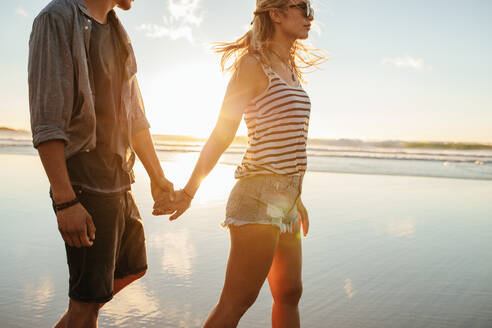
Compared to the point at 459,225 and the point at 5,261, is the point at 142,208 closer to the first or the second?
the point at 5,261

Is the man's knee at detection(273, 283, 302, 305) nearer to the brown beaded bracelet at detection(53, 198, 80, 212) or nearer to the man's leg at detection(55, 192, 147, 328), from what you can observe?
the man's leg at detection(55, 192, 147, 328)

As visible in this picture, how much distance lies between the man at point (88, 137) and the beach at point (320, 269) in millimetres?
1245

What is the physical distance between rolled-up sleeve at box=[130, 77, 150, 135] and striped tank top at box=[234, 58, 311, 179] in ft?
1.95

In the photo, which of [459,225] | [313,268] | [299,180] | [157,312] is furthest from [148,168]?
[459,225]

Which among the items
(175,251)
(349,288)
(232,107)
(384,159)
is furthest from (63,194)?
(384,159)

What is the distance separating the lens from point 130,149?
6.83ft

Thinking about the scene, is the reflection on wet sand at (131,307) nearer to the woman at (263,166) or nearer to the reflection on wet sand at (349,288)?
the woman at (263,166)

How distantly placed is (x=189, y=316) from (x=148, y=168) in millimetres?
1358

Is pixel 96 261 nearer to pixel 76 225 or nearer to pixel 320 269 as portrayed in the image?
pixel 76 225

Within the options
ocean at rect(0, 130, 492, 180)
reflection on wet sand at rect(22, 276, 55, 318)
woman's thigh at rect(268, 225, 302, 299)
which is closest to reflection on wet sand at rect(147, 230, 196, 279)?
reflection on wet sand at rect(22, 276, 55, 318)

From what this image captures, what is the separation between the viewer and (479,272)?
169 inches

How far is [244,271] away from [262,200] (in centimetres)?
35

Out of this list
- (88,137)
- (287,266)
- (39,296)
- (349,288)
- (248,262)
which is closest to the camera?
(88,137)

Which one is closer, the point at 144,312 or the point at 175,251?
the point at 144,312
